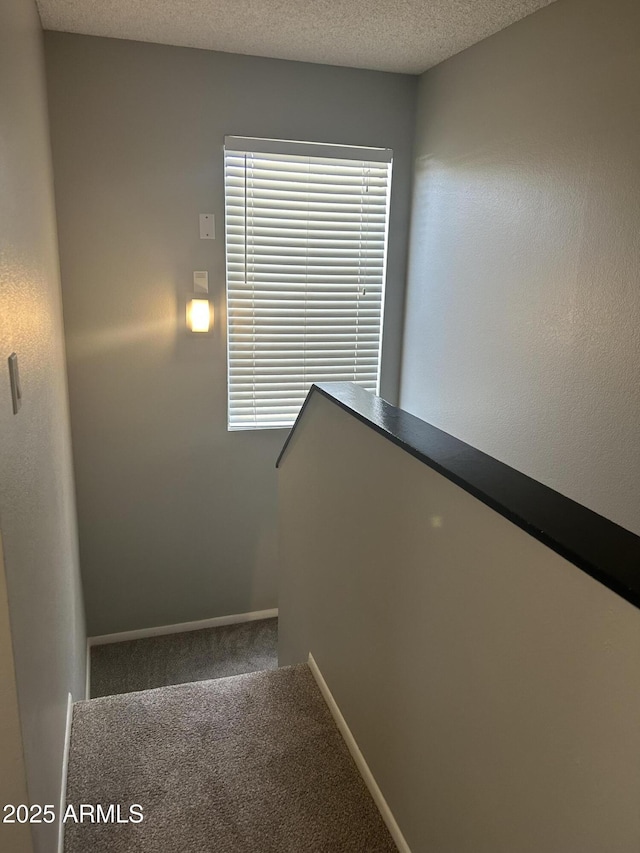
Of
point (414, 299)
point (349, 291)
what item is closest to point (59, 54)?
point (349, 291)

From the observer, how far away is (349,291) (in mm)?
3564

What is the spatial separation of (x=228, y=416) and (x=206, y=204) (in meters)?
1.15

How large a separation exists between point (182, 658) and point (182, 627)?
25 cm

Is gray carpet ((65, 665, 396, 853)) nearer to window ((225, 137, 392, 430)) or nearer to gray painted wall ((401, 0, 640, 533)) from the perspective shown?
gray painted wall ((401, 0, 640, 533))

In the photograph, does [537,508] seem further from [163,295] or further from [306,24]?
[163,295]

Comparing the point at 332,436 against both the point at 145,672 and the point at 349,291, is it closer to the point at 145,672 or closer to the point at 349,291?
the point at 349,291

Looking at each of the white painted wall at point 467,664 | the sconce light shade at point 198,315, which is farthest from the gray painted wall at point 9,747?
the sconce light shade at point 198,315

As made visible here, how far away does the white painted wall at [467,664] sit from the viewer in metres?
Answer: 0.89

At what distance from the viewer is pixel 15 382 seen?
1.35 meters

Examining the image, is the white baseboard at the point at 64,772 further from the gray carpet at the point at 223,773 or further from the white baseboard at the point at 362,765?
the white baseboard at the point at 362,765

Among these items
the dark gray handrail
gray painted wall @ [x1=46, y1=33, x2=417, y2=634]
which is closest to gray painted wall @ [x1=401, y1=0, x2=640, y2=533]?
gray painted wall @ [x1=46, y1=33, x2=417, y2=634]

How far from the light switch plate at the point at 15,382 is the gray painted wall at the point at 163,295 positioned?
1.88 metres

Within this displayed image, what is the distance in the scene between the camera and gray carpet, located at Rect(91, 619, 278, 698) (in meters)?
3.35

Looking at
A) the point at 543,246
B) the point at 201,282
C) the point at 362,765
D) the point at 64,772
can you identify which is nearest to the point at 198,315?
the point at 201,282
